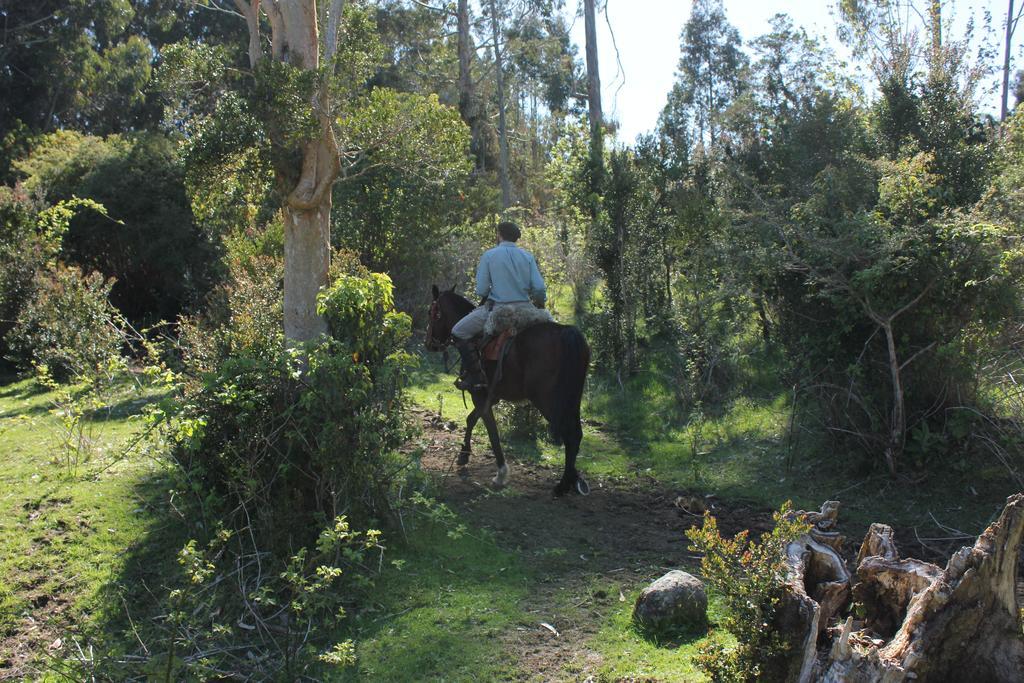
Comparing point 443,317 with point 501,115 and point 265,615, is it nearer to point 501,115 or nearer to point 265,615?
point 265,615

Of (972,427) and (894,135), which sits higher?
(894,135)

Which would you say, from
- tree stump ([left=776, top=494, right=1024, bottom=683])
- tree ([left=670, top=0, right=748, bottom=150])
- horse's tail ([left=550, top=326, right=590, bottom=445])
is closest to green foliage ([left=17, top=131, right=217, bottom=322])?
horse's tail ([left=550, top=326, right=590, bottom=445])

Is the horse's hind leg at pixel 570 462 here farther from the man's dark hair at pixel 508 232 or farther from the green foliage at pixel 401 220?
the green foliage at pixel 401 220

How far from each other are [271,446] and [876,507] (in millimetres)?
5931

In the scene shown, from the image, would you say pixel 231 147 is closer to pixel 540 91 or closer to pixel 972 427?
pixel 972 427

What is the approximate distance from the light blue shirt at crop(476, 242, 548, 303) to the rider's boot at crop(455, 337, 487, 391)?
0.60 meters

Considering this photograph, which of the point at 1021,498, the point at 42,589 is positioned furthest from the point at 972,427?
the point at 42,589

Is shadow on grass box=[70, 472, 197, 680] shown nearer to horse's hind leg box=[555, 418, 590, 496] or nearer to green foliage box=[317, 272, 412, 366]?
green foliage box=[317, 272, 412, 366]

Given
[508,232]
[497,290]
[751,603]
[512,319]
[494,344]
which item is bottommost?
[751,603]

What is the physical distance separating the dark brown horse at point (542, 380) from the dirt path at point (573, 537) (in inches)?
12.7

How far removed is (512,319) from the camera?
9.05 metres

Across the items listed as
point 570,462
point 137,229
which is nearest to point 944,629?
point 570,462

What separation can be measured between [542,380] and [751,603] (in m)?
4.86

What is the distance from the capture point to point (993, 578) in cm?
433
